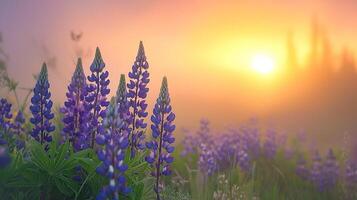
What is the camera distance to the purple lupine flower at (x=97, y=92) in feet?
18.1

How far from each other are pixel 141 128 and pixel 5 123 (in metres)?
1.77

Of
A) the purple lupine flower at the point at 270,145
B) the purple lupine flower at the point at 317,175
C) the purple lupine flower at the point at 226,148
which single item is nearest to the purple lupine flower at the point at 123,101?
the purple lupine flower at the point at 226,148

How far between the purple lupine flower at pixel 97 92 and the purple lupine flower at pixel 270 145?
6.62 meters

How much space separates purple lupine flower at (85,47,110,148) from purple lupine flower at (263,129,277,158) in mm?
6622

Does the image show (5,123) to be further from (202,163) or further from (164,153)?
(202,163)

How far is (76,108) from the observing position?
5.56 m

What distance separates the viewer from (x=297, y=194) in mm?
8789

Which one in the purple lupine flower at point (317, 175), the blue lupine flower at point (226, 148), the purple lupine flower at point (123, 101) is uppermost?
the purple lupine flower at point (123, 101)

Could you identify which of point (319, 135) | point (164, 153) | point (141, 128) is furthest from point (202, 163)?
point (319, 135)

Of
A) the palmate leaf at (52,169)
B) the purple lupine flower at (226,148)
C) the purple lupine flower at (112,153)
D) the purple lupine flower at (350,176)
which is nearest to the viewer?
the purple lupine flower at (112,153)

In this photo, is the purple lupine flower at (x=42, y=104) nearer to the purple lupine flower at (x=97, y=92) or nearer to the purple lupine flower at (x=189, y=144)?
the purple lupine flower at (x=97, y=92)

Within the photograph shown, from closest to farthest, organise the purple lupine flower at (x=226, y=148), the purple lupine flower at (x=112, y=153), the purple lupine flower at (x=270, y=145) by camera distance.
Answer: the purple lupine flower at (x=112, y=153) < the purple lupine flower at (x=226, y=148) < the purple lupine flower at (x=270, y=145)

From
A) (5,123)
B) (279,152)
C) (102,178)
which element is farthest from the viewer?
(279,152)

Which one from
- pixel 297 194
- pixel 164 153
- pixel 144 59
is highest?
pixel 144 59
